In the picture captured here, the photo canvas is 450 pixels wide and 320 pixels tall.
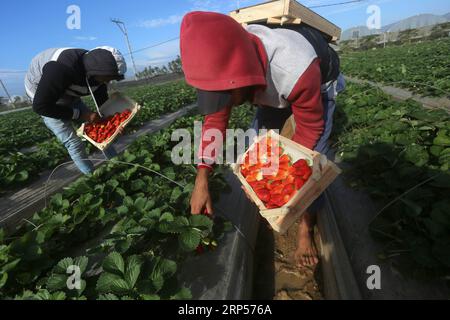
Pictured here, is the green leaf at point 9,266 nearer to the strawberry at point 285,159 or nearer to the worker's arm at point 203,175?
the worker's arm at point 203,175

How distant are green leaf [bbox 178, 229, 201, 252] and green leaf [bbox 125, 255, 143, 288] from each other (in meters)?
0.22

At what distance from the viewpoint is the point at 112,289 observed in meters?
1.17

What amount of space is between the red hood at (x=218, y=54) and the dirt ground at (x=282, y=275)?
1418mm

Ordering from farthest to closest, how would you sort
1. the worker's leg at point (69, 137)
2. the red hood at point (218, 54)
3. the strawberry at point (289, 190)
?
the worker's leg at point (69, 137) < the strawberry at point (289, 190) < the red hood at point (218, 54)

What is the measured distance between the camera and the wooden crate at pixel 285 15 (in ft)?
5.02

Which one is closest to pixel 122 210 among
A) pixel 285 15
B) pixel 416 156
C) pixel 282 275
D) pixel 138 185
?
pixel 138 185

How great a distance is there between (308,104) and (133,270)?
1.11 meters

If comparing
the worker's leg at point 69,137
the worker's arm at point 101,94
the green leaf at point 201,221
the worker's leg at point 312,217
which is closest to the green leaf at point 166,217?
the green leaf at point 201,221

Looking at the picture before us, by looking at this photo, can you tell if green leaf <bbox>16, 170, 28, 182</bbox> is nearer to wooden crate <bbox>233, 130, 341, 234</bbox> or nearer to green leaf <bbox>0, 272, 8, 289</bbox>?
green leaf <bbox>0, 272, 8, 289</bbox>

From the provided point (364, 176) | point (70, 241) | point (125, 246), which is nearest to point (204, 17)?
point (125, 246)

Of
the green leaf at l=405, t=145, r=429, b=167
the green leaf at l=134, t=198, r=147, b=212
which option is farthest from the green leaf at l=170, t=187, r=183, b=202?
the green leaf at l=405, t=145, r=429, b=167

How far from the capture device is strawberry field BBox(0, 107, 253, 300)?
124 cm

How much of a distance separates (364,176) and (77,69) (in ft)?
9.02
